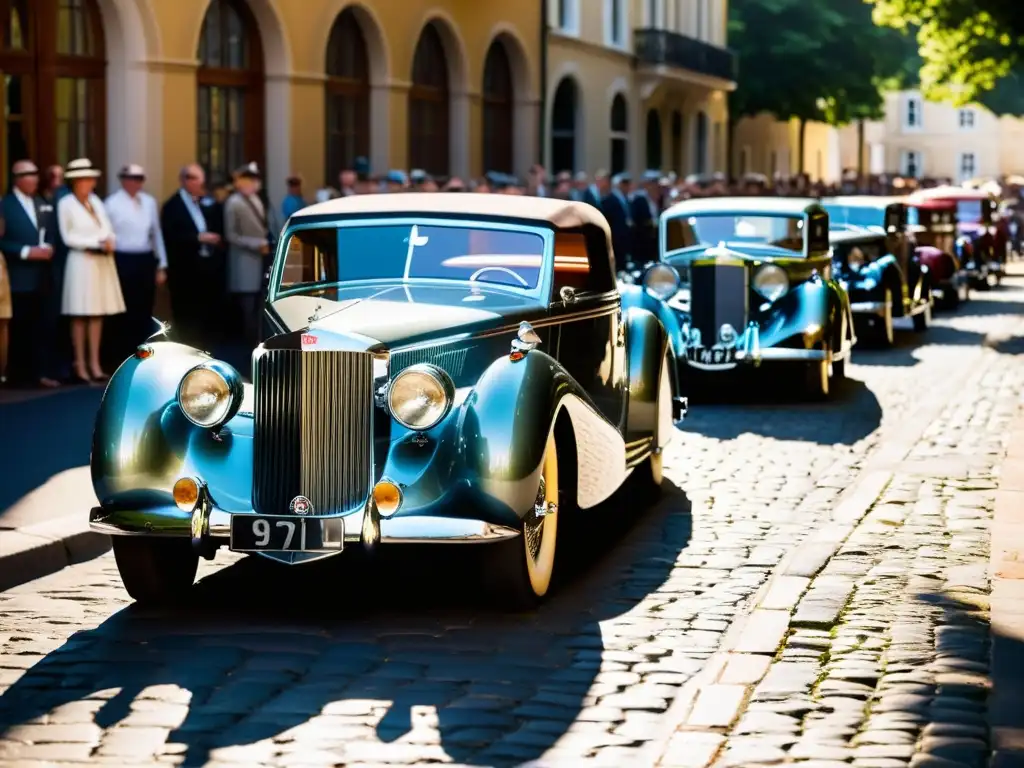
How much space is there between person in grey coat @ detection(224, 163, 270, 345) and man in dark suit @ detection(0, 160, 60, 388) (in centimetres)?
219

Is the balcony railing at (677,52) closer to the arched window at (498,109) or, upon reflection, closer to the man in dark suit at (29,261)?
the arched window at (498,109)

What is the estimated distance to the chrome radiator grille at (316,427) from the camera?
7.21 meters

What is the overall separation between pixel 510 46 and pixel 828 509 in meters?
23.0

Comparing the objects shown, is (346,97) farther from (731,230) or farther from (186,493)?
(186,493)

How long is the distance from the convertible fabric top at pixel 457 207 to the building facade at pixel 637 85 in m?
24.6

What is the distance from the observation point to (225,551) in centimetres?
898

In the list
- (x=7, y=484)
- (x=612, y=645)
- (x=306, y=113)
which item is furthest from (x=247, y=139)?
(x=612, y=645)

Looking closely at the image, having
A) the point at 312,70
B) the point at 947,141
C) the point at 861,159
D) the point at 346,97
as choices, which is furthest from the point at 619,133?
the point at 947,141

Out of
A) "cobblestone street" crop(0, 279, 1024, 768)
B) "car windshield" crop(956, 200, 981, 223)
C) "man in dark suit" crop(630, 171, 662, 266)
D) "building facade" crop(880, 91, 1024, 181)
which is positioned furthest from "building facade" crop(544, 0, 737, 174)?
"building facade" crop(880, 91, 1024, 181)

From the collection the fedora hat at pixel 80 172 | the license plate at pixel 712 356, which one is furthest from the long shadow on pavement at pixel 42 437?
the license plate at pixel 712 356

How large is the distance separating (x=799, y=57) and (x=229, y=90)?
3328 cm

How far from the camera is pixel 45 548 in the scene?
28.0 ft

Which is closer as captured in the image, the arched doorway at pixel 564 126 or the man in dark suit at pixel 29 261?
the man in dark suit at pixel 29 261

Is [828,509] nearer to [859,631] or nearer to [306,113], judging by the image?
[859,631]
